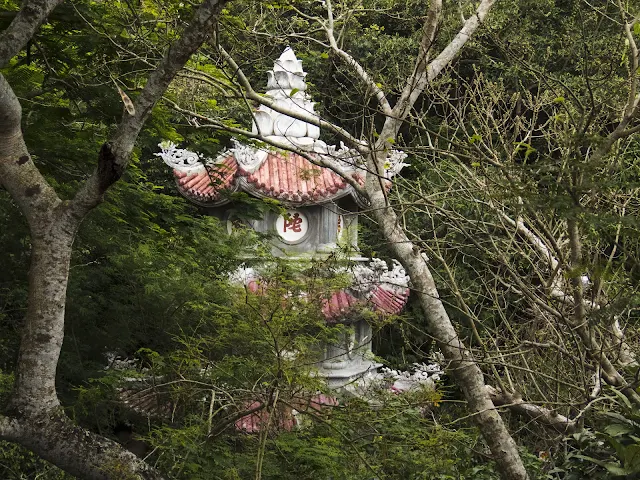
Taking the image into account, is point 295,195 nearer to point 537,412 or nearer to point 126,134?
point 537,412

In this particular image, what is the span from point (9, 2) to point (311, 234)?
4.27 m

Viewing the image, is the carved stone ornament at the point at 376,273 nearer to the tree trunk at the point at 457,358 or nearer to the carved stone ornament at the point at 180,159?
the carved stone ornament at the point at 180,159

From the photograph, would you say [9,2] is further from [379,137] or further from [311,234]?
[311,234]

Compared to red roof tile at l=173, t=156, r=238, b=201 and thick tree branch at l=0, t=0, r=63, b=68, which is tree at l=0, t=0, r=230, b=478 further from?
red roof tile at l=173, t=156, r=238, b=201

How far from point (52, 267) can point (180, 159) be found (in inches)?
206

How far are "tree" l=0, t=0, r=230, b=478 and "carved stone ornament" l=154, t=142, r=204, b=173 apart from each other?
4.85 metres

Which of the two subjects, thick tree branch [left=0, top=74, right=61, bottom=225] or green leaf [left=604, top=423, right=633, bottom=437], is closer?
thick tree branch [left=0, top=74, right=61, bottom=225]

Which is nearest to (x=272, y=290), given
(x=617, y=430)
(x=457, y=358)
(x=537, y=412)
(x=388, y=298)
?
(x=457, y=358)

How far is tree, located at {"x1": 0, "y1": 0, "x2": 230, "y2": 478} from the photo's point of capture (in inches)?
120

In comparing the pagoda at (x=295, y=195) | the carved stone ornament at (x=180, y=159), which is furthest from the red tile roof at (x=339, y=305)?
the carved stone ornament at (x=180, y=159)

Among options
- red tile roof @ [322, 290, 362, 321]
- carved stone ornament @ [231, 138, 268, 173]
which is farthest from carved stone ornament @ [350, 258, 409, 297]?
carved stone ornament @ [231, 138, 268, 173]

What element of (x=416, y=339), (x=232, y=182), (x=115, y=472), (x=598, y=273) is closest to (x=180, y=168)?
(x=232, y=182)

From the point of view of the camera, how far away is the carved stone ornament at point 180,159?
26.7ft

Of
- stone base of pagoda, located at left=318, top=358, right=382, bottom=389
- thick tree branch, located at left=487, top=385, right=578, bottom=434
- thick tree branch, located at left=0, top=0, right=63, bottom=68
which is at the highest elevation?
thick tree branch, located at left=0, top=0, right=63, bottom=68
